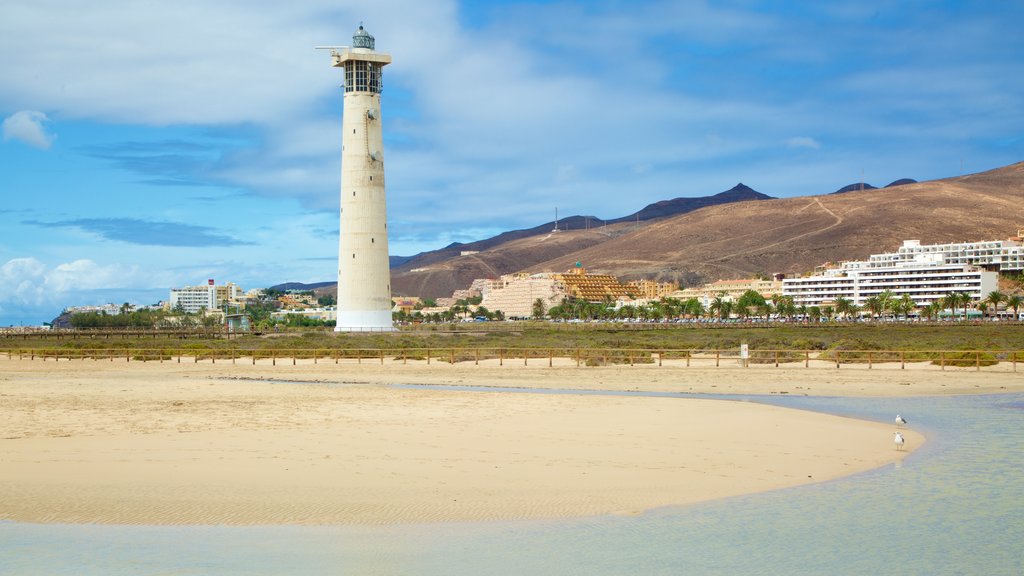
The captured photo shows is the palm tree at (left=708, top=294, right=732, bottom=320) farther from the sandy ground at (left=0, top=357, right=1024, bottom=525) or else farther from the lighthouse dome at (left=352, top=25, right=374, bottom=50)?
the sandy ground at (left=0, top=357, right=1024, bottom=525)

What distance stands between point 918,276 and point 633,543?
7075 inches

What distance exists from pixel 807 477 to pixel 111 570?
9.13 meters

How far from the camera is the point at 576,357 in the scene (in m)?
43.6

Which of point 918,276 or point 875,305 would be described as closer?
point 875,305

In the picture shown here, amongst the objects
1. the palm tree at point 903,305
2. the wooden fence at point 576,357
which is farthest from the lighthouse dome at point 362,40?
the palm tree at point 903,305

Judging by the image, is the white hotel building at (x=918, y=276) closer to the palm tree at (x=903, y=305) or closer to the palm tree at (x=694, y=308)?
the palm tree at (x=903, y=305)

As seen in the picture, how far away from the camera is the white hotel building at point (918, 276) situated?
16825 cm

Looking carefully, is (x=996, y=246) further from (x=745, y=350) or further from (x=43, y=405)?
(x=43, y=405)

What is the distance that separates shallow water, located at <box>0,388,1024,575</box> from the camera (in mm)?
8930

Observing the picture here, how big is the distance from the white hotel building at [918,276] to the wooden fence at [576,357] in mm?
132410

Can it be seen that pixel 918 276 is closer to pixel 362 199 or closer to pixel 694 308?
pixel 694 308

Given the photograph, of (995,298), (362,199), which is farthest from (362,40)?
(995,298)

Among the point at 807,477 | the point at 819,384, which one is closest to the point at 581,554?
the point at 807,477

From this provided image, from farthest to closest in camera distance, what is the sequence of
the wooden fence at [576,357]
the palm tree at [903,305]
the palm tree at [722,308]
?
the palm tree at [722,308] → the palm tree at [903,305] → the wooden fence at [576,357]
